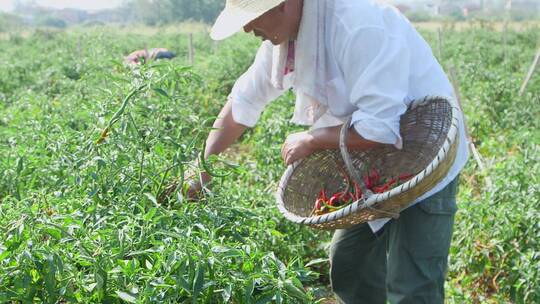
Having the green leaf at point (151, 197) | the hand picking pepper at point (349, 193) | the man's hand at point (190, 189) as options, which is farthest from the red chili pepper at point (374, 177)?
the green leaf at point (151, 197)

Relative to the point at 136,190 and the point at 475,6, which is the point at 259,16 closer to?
the point at 136,190

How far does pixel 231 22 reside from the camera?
221 centimetres

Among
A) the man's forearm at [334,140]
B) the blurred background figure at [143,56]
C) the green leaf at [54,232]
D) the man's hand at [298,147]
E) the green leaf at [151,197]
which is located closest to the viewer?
the green leaf at [54,232]

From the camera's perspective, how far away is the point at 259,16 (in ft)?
7.07

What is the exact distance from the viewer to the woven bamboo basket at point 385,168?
216cm

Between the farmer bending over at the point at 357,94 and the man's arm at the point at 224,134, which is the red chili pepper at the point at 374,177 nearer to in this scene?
the farmer bending over at the point at 357,94

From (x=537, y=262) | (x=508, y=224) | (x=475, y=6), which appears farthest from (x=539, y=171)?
(x=475, y=6)

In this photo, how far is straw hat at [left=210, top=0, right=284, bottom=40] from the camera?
6.89ft

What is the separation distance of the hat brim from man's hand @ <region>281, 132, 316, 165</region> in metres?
0.45

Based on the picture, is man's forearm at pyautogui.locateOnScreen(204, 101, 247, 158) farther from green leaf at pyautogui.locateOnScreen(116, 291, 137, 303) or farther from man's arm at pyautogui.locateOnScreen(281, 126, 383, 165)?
green leaf at pyautogui.locateOnScreen(116, 291, 137, 303)

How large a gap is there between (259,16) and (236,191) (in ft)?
5.33

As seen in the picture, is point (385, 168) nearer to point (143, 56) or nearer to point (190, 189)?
point (190, 189)

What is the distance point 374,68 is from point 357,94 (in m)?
0.10

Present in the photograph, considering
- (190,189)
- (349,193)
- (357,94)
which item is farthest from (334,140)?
(190,189)
